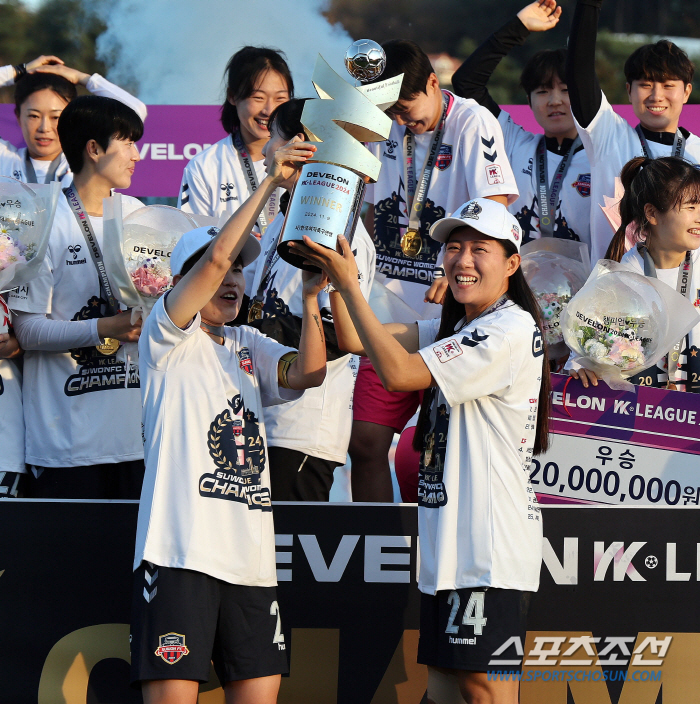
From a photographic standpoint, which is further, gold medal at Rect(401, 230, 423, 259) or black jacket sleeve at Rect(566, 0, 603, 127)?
gold medal at Rect(401, 230, 423, 259)

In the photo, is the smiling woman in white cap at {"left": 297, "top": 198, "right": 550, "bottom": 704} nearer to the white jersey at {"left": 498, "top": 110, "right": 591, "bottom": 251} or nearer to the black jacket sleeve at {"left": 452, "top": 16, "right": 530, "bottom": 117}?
the white jersey at {"left": 498, "top": 110, "right": 591, "bottom": 251}

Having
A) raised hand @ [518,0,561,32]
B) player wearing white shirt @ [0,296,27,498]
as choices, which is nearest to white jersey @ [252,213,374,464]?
player wearing white shirt @ [0,296,27,498]

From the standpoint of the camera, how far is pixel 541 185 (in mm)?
4949

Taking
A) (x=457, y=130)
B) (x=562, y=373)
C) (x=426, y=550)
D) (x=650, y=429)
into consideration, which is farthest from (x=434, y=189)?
(x=426, y=550)

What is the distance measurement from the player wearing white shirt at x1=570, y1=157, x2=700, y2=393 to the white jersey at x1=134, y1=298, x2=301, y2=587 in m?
1.75

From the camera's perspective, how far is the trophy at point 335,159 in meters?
2.44

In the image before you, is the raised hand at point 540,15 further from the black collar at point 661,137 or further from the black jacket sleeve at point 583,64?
the black collar at point 661,137

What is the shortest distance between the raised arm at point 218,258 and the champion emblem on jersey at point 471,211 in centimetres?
53

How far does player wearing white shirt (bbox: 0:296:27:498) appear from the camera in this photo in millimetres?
3605

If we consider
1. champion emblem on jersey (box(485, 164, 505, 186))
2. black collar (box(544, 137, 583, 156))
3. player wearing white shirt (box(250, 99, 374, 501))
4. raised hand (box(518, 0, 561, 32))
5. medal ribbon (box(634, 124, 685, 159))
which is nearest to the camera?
player wearing white shirt (box(250, 99, 374, 501))

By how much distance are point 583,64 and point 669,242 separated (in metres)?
1.05

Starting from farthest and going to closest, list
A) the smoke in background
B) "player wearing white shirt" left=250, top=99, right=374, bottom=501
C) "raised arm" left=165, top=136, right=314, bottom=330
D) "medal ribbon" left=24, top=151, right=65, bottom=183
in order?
the smoke in background < "medal ribbon" left=24, top=151, right=65, bottom=183 < "player wearing white shirt" left=250, top=99, right=374, bottom=501 < "raised arm" left=165, top=136, right=314, bottom=330

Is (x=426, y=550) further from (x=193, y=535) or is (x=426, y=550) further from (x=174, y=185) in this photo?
(x=174, y=185)

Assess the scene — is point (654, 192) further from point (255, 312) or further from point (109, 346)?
point (109, 346)
